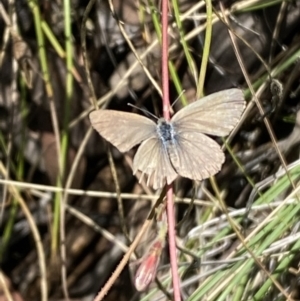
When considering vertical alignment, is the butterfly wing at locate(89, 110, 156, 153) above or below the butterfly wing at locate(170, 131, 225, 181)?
above

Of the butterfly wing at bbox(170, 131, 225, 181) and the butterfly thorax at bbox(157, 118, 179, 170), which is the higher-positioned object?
the butterfly thorax at bbox(157, 118, 179, 170)

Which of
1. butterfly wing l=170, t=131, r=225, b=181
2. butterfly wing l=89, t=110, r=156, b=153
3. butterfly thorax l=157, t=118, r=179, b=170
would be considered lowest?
butterfly wing l=170, t=131, r=225, b=181

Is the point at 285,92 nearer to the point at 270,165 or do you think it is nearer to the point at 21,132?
the point at 270,165
